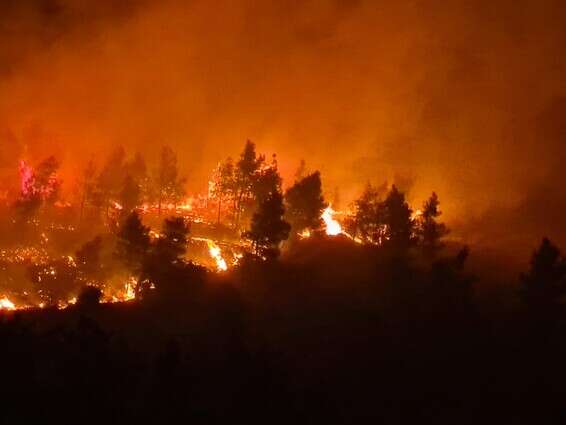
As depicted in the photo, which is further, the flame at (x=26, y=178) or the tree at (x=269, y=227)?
the flame at (x=26, y=178)

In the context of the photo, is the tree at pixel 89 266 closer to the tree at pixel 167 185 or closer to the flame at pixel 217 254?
the flame at pixel 217 254

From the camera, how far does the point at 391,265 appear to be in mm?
73500

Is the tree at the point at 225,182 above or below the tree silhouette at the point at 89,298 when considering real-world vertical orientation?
above

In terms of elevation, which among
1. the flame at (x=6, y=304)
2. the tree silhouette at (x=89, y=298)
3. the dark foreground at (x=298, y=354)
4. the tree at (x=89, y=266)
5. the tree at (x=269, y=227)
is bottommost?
the dark foreground at (x=298, y=354)

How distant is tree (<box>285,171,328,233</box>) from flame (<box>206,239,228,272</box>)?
1051cm

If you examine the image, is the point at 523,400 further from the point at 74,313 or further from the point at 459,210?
the point at 459,210

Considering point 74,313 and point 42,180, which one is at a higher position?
point 42,180

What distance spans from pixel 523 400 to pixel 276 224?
33.9 meters

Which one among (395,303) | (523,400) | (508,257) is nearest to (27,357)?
(523,400)

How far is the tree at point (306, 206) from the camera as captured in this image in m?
90.4

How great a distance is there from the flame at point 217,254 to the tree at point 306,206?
414 inches

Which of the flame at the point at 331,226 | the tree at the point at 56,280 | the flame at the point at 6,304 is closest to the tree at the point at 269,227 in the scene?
the tree at the point at 56,280

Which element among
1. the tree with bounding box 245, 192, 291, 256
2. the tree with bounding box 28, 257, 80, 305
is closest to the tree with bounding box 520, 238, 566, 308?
the tree with bounding box 245, 192, 291, 256

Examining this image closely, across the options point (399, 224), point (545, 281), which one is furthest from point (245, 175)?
point (545, 281)
